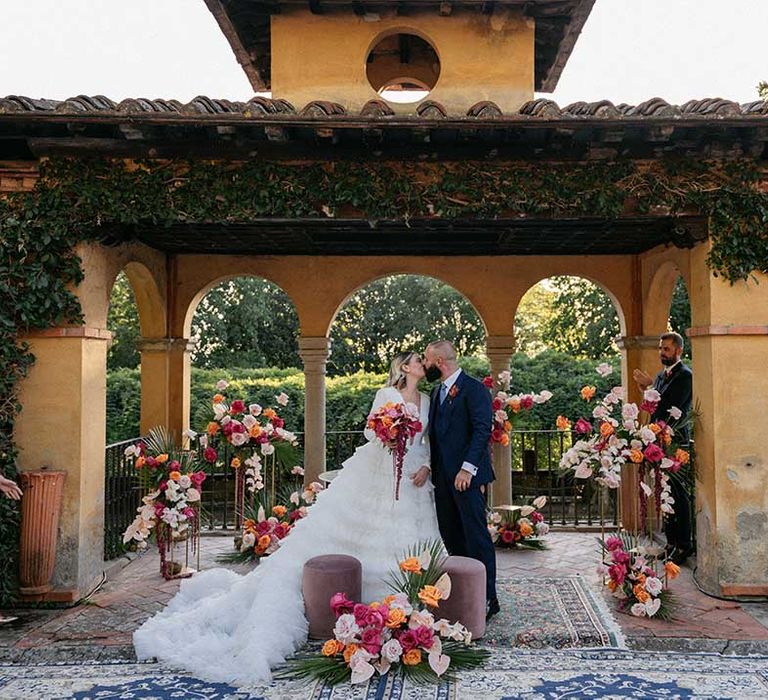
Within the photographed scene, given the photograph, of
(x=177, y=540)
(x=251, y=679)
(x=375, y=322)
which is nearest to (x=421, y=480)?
(x=251, y=679)

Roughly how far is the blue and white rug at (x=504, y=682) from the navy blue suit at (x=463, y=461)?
848mm

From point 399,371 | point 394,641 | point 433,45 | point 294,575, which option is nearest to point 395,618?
point 394,641

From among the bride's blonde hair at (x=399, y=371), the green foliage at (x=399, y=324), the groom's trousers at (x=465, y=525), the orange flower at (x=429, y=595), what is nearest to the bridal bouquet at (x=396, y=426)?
the bride's blonde hair at (x=399, y=371)

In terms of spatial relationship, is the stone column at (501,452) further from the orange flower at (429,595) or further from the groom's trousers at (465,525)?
the orange flower at (429,595)

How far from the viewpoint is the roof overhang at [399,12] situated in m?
7.47

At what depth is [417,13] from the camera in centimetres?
762

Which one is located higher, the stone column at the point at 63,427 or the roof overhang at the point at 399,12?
the roof overhang at the point at 399,12

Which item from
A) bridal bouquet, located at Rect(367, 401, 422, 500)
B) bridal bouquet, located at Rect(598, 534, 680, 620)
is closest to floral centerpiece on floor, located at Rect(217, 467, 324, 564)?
bridal bouquet, located at Rect(367, 401, 422, 500)

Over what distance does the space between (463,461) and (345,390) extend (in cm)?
946

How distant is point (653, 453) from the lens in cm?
548

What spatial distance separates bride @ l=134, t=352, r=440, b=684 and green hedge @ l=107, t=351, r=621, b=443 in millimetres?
8588

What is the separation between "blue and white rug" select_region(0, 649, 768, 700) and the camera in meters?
4.14

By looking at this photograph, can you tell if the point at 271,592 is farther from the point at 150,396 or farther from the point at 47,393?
the point at 150,396

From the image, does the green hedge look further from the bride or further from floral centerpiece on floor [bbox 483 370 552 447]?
the bride
